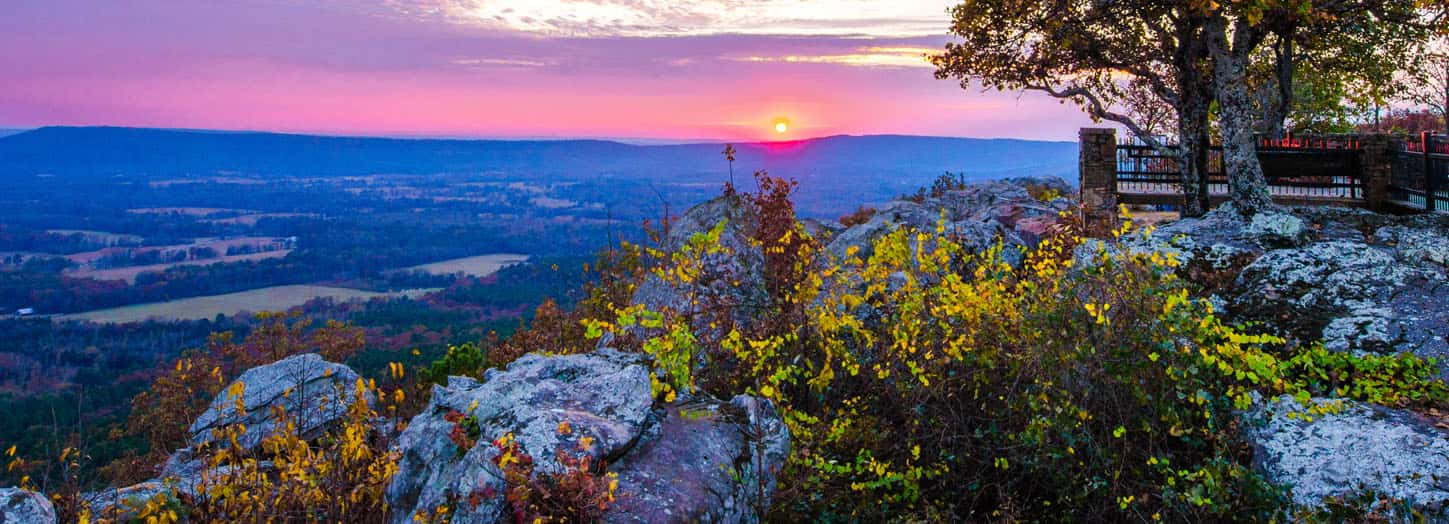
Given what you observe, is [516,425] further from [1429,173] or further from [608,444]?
[1429,173]

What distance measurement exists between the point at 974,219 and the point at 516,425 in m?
15.5

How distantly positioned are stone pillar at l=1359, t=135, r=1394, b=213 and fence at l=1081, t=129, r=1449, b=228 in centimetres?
2

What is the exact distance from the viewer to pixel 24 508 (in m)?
5.61

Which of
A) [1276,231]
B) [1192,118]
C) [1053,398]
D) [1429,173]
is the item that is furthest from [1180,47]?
[1053,398]

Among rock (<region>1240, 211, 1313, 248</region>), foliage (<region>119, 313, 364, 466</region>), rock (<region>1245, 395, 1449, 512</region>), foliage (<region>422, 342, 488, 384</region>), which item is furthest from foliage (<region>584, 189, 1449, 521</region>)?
foliage (<region>119, 313, 364, 466</region>)

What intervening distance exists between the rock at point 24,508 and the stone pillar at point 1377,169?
26240 millimetres

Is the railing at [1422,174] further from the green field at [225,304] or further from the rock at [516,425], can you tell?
the green field at [225,304]

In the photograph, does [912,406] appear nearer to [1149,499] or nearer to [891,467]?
[891,467]

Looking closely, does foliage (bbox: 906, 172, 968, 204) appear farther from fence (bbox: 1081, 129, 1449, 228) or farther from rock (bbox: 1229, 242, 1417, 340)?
rock (bbox: 1229, 242, 1417, 340)

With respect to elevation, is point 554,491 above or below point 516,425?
below

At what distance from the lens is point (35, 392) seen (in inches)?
4422

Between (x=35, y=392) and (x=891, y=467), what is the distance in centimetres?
13992

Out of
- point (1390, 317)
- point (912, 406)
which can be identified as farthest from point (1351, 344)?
point (912, 406)

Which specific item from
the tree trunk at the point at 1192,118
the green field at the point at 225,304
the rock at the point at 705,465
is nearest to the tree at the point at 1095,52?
the tree trunk at the point at 1192,118
